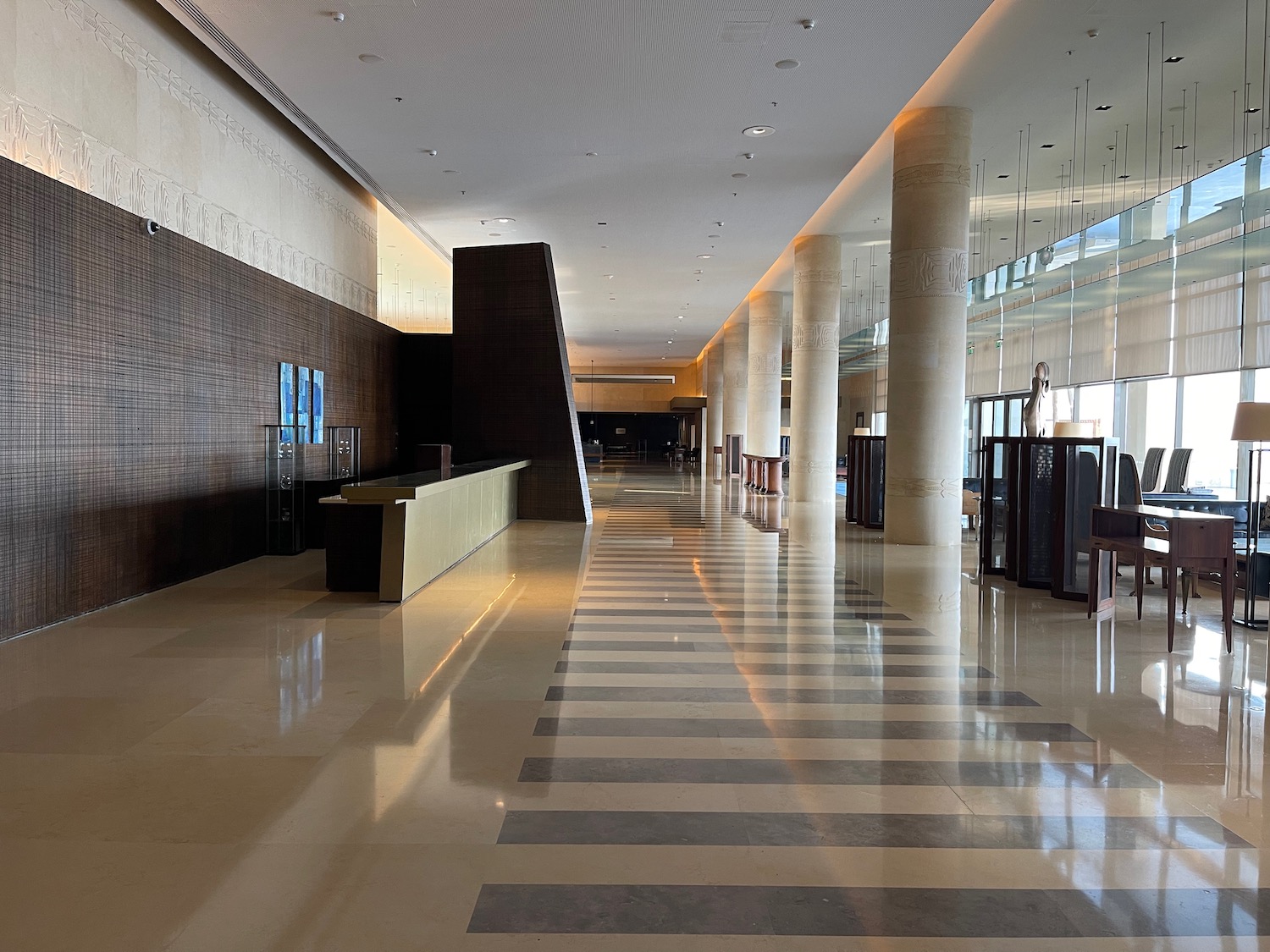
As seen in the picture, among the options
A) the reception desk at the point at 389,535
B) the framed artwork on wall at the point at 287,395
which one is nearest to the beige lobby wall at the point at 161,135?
the framed artwork on wall at the point at 287,395

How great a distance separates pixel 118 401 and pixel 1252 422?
7810mm

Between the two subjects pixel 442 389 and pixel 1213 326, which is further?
pixel 442 389

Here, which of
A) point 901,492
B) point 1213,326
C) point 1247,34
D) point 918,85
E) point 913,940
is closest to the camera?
point 913,940

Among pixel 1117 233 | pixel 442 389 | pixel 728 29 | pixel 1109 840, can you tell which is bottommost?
pixel 1109 840

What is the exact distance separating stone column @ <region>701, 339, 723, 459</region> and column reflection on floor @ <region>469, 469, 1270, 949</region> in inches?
1048

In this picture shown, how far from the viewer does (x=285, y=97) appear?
851cm

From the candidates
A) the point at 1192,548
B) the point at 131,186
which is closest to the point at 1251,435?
the point at 1192,548

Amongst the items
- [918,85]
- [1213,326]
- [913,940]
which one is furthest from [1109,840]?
[1213,326]

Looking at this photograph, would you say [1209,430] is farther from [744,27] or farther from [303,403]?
[303,403]

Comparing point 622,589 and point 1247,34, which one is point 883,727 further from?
point 1247,34

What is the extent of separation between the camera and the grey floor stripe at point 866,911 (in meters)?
2.19

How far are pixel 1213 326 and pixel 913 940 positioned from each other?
12.8 m

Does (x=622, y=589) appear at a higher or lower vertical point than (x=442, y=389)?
lower

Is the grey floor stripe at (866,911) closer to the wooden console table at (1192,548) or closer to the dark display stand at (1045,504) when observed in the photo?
the wooden console table at (1192,548)
